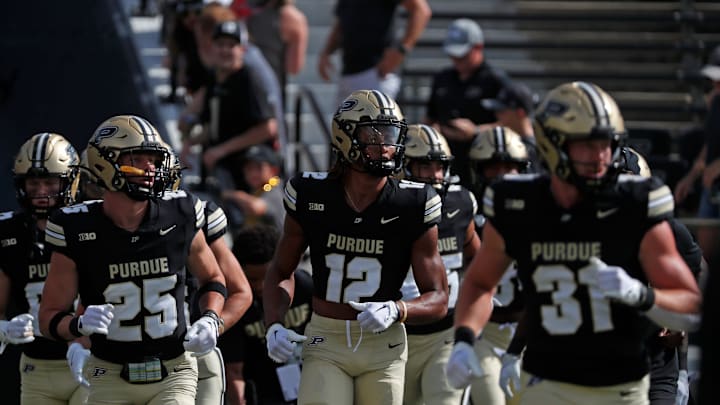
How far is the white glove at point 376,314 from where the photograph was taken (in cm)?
611

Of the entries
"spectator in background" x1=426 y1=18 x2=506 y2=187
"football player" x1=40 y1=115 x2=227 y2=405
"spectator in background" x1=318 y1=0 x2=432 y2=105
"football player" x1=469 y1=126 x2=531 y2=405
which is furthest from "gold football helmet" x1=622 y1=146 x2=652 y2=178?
"spectator in background" x1=318 y1=0 x2=432 y2=105

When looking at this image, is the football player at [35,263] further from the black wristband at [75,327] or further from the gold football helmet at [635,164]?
the gold football helmet at [635,164]

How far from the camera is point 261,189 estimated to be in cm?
1070

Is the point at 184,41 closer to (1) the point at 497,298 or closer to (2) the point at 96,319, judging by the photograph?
(1) the point at 497,298

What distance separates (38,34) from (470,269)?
563cm

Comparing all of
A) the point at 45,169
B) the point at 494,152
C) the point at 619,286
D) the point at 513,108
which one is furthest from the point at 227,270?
the point at 513,108

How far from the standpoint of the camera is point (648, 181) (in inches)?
211

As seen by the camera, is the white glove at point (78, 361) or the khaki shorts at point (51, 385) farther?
the khaki shorts at point (51, 385)

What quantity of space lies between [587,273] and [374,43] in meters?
6.48

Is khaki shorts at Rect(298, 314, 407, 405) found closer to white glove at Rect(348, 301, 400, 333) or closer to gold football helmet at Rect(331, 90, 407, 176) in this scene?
white glove at Rect(348, 301, 400, 333)

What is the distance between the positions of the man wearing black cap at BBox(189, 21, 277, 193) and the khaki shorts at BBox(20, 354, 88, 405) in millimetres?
3811

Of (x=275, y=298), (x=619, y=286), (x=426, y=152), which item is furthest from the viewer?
(x=426, y=152)

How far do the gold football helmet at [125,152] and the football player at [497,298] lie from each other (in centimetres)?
199

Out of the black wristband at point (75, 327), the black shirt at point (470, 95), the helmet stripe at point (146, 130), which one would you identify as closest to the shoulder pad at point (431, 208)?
the helmet stripe at point (146, 130)
